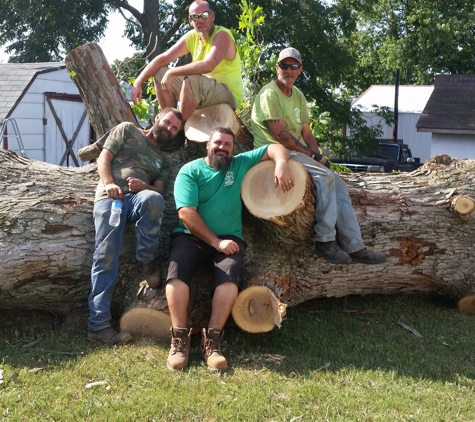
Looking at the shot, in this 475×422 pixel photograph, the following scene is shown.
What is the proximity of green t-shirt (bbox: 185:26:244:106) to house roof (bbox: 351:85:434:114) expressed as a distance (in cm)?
2071

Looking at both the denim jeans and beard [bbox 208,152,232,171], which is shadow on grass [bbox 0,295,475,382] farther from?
beard [bbox 208,152,232,171]

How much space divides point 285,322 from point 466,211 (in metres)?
2.02

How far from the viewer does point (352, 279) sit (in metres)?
5.61

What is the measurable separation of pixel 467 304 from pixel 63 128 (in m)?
11.8

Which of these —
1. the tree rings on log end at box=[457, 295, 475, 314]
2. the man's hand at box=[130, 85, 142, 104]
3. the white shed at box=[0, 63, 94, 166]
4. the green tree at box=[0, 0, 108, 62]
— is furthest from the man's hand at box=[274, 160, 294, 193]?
the green tree at box=[0, 0, 108, 62]

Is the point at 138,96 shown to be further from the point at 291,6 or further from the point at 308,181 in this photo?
the point at 291,6

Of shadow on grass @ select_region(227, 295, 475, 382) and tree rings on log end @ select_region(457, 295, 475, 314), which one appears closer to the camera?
shadow on grass @ select_region(227, 295, 475, 382)

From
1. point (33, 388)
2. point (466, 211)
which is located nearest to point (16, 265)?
point (33, 388)

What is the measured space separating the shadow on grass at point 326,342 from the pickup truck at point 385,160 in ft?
38.8

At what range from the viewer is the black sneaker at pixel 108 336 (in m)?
4.49

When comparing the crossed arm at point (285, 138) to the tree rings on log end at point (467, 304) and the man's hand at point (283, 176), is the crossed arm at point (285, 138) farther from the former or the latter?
the tree rings on log end at point (467, 304)

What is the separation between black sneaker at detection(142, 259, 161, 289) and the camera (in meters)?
4.64

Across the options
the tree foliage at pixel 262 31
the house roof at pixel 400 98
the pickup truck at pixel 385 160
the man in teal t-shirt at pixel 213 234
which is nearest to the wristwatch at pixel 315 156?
the man in teal t-shirt at pixel 213 234

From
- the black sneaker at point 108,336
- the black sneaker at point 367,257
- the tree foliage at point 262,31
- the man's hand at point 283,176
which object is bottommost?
the black sneaker at point 108,336
